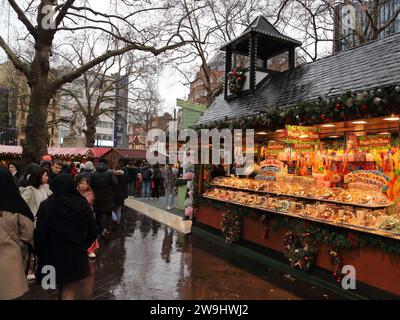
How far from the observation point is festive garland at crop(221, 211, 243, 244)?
26.0 feet

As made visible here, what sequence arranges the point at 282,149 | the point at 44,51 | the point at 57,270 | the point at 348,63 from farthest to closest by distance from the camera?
the point at 44,51 → the point at 282,149 → the point at 348,63 → the point at 57,270

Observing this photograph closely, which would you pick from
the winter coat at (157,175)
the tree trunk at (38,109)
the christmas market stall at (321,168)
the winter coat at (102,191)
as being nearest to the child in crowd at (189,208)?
the christmas market stall at (321,168)

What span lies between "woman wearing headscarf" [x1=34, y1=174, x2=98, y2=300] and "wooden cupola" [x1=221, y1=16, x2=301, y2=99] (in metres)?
7.47

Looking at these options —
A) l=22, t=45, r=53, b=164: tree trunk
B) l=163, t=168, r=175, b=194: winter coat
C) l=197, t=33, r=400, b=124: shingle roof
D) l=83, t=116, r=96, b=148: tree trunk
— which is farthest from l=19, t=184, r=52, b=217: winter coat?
l=83, t=116, r=96, b=148: tree trunk

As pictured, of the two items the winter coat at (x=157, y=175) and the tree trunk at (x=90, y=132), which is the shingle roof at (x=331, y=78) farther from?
the tree trunk at (x=90, y=132)

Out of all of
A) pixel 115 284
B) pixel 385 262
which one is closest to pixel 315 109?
pixel 385 262

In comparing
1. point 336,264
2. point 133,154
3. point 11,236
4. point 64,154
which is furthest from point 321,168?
point 133,154

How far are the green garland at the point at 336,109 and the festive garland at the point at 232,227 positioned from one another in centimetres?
231

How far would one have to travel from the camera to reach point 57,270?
12.0 ft

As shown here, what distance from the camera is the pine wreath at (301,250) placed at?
19.2 ft

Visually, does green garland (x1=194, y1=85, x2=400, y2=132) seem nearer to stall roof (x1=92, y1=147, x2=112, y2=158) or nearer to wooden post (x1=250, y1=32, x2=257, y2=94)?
wooden post (x1=250, y1=32, x2=257, y2=94)

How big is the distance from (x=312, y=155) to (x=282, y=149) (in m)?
1.05

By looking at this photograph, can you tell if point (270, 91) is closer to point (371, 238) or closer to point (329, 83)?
point (329, 83)

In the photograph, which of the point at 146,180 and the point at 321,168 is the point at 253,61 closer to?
the point at 321,168
